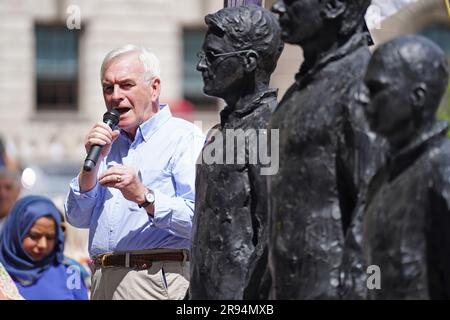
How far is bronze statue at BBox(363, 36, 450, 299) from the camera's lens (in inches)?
174

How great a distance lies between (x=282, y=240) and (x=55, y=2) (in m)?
24.6

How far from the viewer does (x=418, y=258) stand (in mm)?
4457

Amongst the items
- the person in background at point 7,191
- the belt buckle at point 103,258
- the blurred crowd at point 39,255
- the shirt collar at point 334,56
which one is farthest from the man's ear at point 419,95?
the person in background at point 7,191

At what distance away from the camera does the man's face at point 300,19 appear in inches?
202

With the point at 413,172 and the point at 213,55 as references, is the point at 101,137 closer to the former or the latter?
the point at 213,55

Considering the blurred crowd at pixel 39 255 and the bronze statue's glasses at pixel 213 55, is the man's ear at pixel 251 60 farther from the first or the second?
the blurred crowd at pixel 39 255

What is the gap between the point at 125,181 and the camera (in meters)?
6.77

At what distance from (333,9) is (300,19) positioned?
12 centimetres

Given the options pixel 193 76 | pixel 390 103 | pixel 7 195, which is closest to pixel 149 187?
pixel 390 103

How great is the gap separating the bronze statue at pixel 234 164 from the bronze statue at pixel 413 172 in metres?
1.18

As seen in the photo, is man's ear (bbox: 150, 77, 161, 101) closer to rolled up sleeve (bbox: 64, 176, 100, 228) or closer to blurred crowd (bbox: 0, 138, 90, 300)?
rolled up sleeve (bbox: 64, 176, 100, 228)

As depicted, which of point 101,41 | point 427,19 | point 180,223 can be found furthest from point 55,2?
point 180,223
